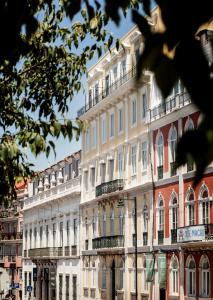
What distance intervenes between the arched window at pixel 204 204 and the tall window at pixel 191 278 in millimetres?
2476

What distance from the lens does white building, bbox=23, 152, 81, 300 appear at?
2437 inches

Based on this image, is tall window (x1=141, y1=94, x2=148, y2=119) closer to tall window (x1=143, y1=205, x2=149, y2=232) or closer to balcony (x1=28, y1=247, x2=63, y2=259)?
tall window (x1=143, y1=205, x2=149, y2=232)

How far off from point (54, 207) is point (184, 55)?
65.3 m

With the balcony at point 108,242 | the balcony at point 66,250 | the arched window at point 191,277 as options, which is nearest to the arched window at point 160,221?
the arched window at point 191,277

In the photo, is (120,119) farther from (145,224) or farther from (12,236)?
(12,236)

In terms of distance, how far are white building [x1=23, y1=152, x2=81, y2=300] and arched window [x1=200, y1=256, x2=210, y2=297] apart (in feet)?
71.7

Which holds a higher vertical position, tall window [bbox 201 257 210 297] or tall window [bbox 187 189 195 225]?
tall window [bbox 187 189 195 225]

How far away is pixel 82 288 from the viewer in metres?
58.3

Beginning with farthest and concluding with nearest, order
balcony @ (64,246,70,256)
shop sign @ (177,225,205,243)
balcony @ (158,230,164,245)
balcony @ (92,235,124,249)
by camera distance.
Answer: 1. balcony @ (64,246,70,256)
2. balcony @ (92,235,124,249)
3. balcony @ (158,230,164,245)
4. shop sign @ (177,225,205,243)

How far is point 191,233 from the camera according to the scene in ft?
127

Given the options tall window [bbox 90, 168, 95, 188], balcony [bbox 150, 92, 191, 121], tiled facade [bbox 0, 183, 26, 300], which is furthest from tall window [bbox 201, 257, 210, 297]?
tiled facade [bbox 0, 183, 26, 300]

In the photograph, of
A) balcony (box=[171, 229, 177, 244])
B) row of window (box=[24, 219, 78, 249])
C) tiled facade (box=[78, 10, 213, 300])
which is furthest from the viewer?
row of window (box=[24, 219, 78, 249])

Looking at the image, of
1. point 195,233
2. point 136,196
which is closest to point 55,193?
point 136,196

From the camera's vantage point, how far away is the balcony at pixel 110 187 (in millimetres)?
50206
